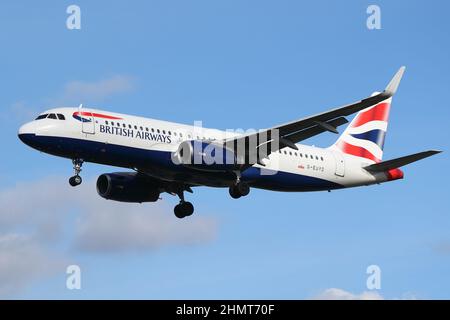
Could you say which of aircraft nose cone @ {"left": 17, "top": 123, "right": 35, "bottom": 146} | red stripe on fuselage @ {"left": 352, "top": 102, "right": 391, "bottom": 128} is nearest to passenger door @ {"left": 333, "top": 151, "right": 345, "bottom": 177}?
red stripe on fuselage @ {"left": 352, "top": 102, "right": 391, "bottom": 128}

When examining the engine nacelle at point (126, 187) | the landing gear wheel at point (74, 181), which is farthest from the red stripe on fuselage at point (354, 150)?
the landing gear wheel at point (74, 181)

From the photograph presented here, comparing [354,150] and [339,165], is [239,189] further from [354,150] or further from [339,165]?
[354,150]

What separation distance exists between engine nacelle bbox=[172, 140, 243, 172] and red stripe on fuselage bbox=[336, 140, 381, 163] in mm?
10049

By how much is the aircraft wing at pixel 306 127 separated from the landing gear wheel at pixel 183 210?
272 inches

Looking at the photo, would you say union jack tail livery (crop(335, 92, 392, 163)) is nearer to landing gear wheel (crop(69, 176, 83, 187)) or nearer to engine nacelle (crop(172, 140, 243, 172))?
engine nacelle (crop(172, 140, 243, 172))

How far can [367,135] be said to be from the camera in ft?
185

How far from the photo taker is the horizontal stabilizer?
4626cm

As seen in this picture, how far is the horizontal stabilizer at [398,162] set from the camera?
46263mm

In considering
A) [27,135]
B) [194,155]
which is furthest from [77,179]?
[194,155]

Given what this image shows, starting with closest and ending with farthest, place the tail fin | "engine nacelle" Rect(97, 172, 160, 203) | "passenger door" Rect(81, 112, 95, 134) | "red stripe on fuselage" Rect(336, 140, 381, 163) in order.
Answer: "passenger door" Rect(81, 112, 95, 134) → "engine nacelle" Rect(97, 172, 160, 203) → "red stripe on fuselage" Rect(336, 140, 381, 163) → the tail fin
